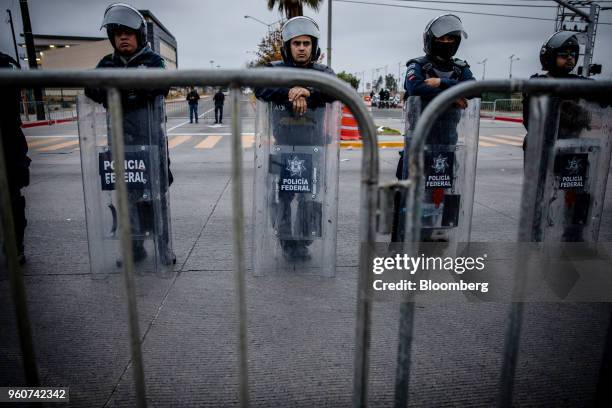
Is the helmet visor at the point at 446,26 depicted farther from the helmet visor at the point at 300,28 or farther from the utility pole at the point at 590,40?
the utility pole at the point at 590,40

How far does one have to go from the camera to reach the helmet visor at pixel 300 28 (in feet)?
10.9

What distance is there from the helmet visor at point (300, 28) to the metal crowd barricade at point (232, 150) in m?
2.08

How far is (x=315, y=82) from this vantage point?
56.3 inches

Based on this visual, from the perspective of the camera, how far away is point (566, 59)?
343cm

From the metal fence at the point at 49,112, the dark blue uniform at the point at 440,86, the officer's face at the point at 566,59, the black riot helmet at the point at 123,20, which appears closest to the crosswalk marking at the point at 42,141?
the metal fence at the point at 49,112

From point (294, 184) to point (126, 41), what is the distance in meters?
1.75

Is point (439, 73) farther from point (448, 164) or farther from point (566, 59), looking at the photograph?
point (566, 59)

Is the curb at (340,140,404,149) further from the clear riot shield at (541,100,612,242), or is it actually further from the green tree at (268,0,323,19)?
the green tree at (268,0,323,19)

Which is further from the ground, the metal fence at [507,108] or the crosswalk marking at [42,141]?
the metal fence at [507,108]

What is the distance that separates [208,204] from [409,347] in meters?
4.56

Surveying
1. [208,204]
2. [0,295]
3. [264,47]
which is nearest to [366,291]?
[0,295]

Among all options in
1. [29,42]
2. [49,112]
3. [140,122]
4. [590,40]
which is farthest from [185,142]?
[590,40]

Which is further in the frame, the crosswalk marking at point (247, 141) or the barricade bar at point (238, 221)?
the crosswalk marking at point (247, 141)

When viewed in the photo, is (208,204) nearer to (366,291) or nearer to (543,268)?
(543,268)
